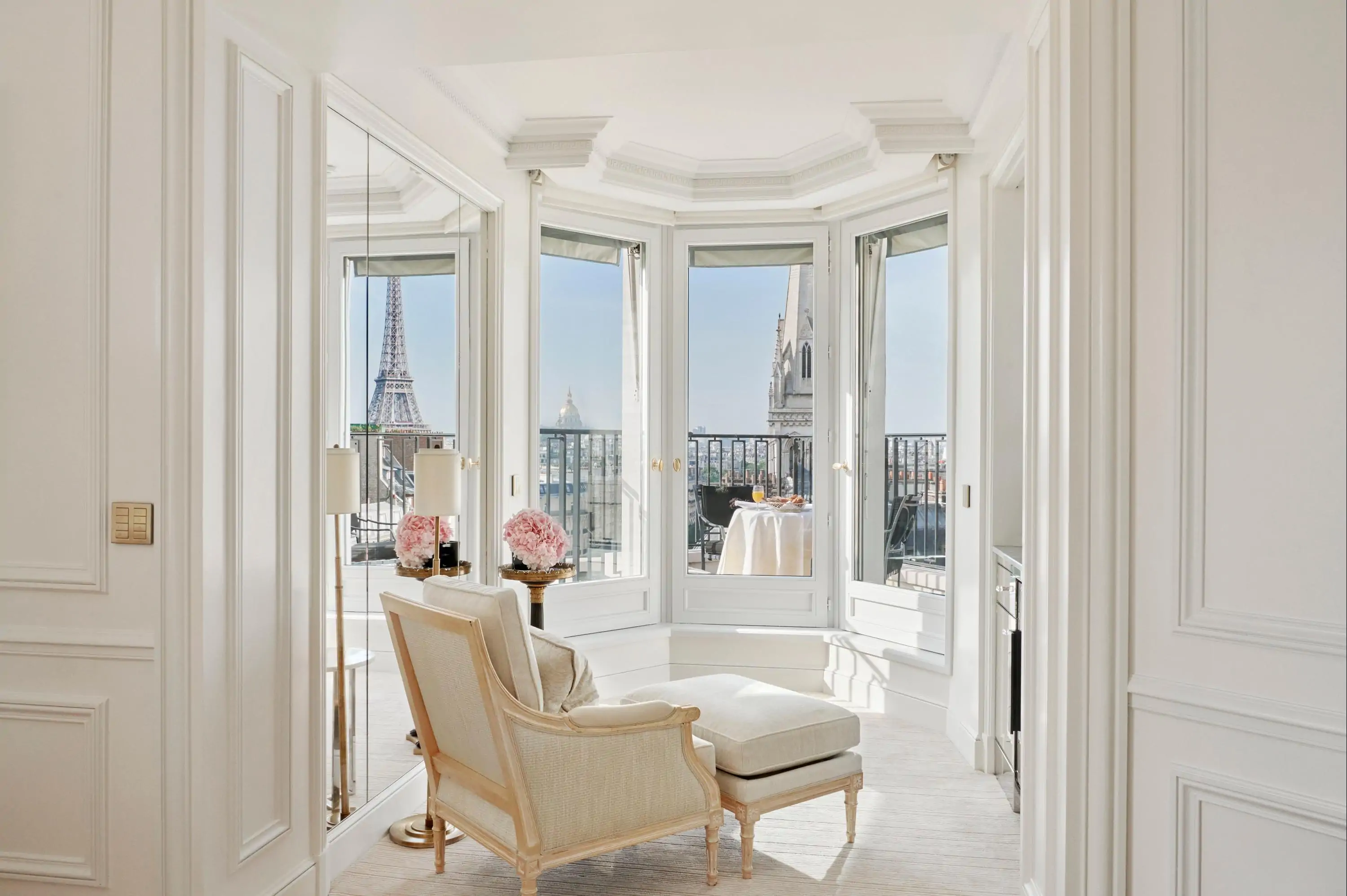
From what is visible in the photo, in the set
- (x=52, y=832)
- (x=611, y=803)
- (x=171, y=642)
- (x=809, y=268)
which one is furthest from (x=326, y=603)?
(x=809, y=268)

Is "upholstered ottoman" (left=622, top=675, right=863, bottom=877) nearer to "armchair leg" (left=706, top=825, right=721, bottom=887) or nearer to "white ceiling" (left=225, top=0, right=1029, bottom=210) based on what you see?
"armchair leg" (left=706, top=825, right=721, bottom=887)

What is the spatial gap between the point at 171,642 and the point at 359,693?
2.95ft

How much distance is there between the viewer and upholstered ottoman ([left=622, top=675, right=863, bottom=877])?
2861mm

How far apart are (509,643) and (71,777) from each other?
1084mm

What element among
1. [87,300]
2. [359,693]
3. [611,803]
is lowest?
[611,803]

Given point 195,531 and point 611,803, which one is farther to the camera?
point 611,803

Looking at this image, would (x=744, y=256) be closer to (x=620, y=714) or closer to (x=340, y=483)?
(x=340, y=483)

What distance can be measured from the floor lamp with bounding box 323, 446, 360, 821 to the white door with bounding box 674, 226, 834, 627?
8.48 ft

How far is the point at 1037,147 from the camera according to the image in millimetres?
A: 2398

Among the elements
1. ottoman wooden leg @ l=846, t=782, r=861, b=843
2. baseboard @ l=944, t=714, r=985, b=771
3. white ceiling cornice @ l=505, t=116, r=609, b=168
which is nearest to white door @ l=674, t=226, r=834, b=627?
baseboard @ l=944, t=714, r=985, b=771

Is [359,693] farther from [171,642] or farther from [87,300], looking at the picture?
[87,300]

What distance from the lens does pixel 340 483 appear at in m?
2.78

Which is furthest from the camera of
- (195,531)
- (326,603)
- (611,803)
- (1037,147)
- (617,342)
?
(617,342)

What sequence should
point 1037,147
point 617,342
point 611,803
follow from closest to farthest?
point 1037,147
point 611,803
point 617,342
